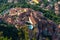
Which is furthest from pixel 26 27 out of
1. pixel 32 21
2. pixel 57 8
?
pixel 57 8

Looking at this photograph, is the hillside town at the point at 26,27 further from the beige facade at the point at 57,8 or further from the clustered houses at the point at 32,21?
the beige facade at the point at 57,8

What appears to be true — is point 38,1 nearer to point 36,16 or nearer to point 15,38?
point 36,16

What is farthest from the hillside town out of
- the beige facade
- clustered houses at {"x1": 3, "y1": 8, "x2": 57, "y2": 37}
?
the beige facade

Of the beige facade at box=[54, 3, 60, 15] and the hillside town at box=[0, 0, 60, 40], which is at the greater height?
the hillside town at box=[0, 0, 60, 40]

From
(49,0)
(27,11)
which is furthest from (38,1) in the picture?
(27,11)

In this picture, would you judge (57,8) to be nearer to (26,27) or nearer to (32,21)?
(32,21)

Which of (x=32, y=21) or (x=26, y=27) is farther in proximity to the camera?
(x=32, y=21)

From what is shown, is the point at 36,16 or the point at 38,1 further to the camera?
the point at 38,1

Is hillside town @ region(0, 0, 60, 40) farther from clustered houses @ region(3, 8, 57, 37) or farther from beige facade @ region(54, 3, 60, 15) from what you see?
beige facade @ region(54, 3, 60, 15)

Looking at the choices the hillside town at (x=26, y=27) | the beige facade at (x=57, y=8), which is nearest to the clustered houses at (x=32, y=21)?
the hillside town at (x=26, y=27)

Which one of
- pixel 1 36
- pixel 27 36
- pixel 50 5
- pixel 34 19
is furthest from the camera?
pixel 50 5

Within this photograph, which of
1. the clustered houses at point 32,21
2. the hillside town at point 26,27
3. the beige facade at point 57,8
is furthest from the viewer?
the beige facade at point 57,8
